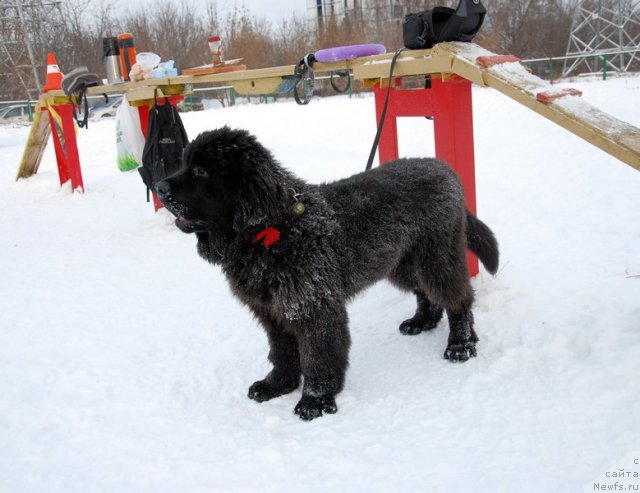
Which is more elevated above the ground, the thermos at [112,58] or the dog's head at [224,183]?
the thermos at [112,58]

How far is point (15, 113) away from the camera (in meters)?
23.3

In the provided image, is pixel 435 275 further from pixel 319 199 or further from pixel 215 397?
pixel 215 397

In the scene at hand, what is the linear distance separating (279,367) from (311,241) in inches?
30.6

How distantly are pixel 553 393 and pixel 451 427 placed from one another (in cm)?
55

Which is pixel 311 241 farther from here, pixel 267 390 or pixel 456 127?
pixel 456 127

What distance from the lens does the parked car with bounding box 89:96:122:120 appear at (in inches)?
906

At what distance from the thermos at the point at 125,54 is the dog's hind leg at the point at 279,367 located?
16.7 ft

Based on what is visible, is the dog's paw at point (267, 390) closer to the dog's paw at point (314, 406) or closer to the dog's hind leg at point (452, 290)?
the dog's paw at point (314, 406)

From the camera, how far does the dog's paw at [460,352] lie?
3.25 m

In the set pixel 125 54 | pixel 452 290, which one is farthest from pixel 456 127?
pixel 125 54

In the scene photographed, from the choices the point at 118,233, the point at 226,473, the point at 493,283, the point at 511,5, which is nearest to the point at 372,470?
the point at 226,473

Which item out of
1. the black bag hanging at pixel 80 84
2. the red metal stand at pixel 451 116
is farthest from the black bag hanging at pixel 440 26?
the black bag hanging at pixel 80 84

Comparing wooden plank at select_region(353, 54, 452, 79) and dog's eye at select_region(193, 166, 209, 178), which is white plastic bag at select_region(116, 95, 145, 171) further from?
dog's eye at select_region(193, 166, 209, 178)

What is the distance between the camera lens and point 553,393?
274cm
